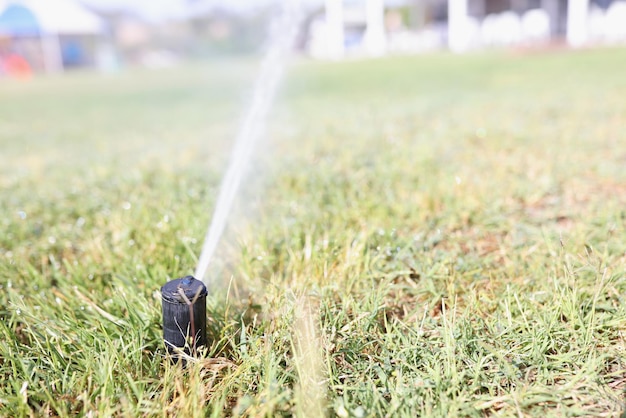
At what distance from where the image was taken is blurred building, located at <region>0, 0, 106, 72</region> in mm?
30016

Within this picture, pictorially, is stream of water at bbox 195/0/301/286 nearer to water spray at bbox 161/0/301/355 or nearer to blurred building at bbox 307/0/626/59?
water spray at bbox 161/0/301/355

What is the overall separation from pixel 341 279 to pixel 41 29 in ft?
113

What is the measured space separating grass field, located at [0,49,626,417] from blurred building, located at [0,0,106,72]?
30846 millimetres

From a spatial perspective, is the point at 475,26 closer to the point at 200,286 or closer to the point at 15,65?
the point at 15,65

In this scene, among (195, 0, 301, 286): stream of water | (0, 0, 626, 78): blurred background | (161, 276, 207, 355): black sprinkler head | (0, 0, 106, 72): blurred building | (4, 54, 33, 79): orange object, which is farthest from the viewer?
(0, 0, 106, 72): blurred building

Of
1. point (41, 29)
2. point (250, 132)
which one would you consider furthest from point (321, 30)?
point (250, 132)

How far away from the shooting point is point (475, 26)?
2478cm

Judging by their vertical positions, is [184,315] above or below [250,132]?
above

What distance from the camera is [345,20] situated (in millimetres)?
36188

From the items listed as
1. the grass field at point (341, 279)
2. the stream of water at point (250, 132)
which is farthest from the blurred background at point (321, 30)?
the grass field at point (341, 279)

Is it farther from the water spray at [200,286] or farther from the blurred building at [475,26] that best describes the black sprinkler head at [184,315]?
the blurred building at [475,26]

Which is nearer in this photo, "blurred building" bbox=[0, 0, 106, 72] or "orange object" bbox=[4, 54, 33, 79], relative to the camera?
"orange object" bbox=[4, 54, 33, 79]

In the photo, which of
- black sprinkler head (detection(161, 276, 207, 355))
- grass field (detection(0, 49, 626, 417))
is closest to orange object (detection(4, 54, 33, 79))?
grass field (detection(0, 49, 626, 417))

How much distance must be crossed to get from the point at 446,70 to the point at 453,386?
35.7 ft
